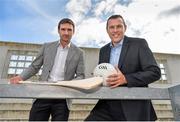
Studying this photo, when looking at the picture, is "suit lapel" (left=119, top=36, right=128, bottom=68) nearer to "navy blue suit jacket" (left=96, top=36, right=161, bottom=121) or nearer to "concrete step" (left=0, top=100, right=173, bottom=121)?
"navy blue suit jacket" (left=96, top=36, right=161, bottom=121)

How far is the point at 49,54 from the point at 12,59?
228 inches

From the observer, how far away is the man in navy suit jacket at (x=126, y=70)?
3.62 ft

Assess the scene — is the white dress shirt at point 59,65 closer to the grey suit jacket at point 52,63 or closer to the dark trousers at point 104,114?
the grey suit jacket at point 52,63

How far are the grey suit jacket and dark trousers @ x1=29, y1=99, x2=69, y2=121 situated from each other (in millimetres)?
162

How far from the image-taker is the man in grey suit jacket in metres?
1.57

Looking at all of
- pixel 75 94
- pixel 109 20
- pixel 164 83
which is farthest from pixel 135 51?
pixel 164 83

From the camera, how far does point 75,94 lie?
0.86 metres

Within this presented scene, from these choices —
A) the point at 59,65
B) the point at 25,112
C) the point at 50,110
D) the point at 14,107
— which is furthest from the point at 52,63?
the point at 14,107

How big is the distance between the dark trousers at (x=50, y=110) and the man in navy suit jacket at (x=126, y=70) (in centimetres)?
32

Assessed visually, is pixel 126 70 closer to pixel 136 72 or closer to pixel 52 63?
pixel 136 72

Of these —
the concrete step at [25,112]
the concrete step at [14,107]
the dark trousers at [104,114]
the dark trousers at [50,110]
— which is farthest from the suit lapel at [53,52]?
the concrete step at [14,107]

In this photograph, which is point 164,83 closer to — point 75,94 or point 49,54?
point 49,54

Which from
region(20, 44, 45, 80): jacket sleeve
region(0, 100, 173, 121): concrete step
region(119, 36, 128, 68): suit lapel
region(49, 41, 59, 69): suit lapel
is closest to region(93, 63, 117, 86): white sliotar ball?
region(119, 36, 128, 68): suit lapel

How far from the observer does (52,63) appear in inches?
66.1
